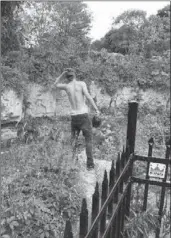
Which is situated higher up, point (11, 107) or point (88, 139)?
point (11, 107)

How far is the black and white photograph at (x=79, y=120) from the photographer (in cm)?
258

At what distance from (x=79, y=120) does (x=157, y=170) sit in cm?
237

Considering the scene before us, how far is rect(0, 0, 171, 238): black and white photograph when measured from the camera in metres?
2.58

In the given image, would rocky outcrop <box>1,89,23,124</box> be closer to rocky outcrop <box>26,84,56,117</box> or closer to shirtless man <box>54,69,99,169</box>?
rocky outcrop <box>26,84,56,117</box>

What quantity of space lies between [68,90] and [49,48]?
16.5 ft

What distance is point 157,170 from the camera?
221cm

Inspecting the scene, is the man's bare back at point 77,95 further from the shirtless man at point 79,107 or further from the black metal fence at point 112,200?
the black metal fence at point 112,200

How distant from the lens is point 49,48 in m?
9.15

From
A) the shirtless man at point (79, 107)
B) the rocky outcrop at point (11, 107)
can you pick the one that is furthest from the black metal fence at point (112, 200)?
the rocky outcrop at point (11, 107)

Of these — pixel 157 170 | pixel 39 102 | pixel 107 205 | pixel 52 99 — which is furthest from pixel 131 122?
pixel 52 99

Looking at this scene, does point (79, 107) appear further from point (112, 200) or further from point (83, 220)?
point (83, 220)

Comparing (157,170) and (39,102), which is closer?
(157,170)

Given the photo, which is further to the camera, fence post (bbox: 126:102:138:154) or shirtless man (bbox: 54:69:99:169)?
shirtless man (bbox: 54:69:99:169)

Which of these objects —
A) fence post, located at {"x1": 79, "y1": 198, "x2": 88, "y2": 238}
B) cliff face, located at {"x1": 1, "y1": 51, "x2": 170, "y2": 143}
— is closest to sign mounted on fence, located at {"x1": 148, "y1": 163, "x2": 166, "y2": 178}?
fence post, located at {"x1": 79, "y1": 198, "x2": 88, "y2": 238}
